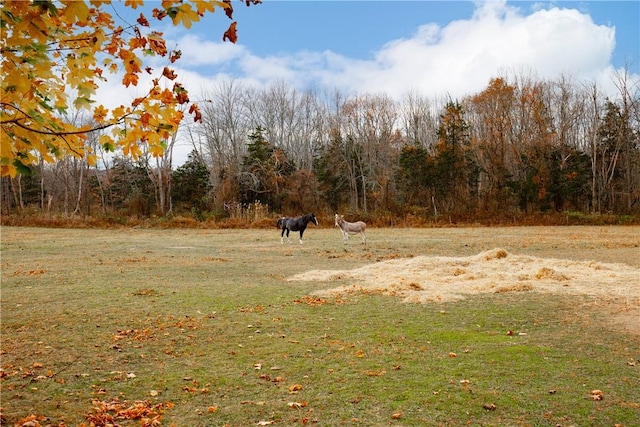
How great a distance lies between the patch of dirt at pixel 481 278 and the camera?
8984 millimetres

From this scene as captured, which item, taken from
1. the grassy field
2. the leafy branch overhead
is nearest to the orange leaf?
the leafy branch overhead

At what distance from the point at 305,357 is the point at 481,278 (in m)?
6.13

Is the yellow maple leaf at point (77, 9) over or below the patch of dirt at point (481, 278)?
over

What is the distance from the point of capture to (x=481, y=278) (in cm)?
1052

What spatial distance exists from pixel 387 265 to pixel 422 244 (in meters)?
7.56

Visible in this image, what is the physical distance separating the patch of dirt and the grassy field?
0.51 m

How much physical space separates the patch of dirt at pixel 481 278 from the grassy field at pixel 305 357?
20.1 inches

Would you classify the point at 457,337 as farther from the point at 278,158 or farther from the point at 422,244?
the point at 278,158

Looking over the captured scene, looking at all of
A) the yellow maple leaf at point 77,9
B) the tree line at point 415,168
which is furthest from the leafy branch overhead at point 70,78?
the tree line at point 415,168

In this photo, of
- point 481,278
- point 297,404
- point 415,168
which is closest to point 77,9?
point 297,404

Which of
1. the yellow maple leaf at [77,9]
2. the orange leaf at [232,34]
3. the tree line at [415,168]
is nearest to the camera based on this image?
the yellow maple leaf at [77,9]

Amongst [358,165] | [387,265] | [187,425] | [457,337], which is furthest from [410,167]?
[187,425]

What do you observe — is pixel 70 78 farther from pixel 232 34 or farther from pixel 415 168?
pixel 415 168

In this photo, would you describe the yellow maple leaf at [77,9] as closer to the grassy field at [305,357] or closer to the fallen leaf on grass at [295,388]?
the grassy field at [305,357]
